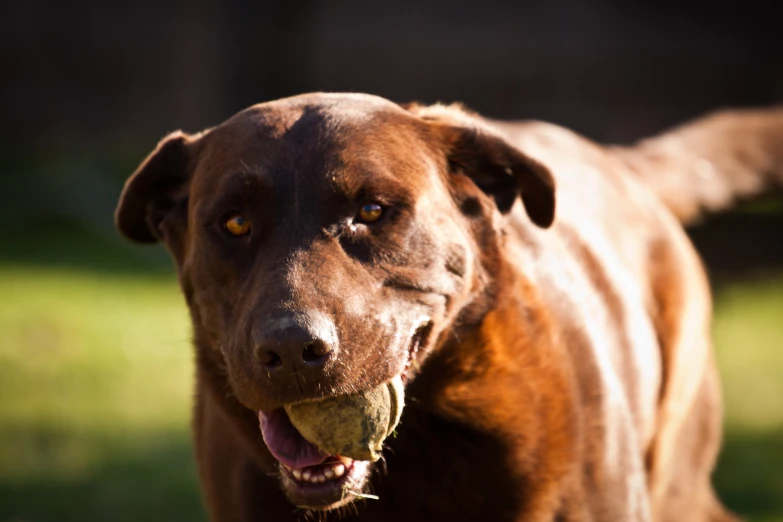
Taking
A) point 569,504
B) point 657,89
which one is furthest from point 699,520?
Answer: point 657,89

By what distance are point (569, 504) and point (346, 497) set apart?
75 cm

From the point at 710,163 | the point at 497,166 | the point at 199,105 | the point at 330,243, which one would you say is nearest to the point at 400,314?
the point at 330,243

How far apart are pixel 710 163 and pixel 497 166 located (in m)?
2.22

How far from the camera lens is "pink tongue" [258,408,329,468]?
2.84 metres

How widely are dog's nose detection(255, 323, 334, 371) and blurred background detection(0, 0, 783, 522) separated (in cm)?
371

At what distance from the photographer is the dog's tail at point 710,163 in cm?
511

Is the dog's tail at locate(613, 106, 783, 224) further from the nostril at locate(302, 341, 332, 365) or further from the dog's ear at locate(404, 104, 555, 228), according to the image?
the nostril at locate(302, 341, 332, 365)

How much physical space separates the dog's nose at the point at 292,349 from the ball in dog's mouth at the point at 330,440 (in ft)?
0.59

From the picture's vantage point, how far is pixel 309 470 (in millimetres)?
2832

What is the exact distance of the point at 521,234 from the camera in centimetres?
363

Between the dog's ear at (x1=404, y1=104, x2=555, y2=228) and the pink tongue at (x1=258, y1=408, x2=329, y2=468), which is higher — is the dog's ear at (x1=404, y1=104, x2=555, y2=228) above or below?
above

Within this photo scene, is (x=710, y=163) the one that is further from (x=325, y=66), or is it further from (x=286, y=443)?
(x=325, y=66)

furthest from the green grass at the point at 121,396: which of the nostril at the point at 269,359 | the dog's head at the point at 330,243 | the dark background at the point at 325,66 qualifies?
the dark background at the point at 325,66

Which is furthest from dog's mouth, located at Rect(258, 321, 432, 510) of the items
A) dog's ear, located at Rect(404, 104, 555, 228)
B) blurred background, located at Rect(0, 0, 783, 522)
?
blurred background, located at Rect(0, 0, 783, 522)
